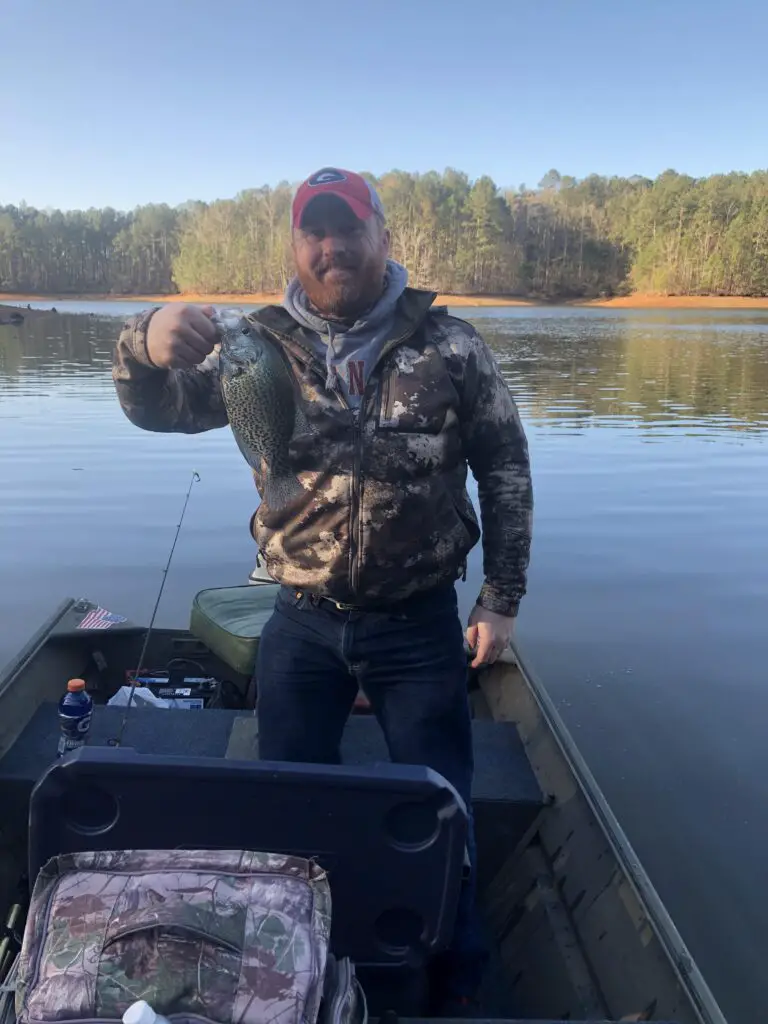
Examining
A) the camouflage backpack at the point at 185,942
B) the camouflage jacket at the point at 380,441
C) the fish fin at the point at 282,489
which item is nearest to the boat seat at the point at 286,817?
the camouflage backpack at the point at 185,942

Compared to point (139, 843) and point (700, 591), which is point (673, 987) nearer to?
point (139, 843)

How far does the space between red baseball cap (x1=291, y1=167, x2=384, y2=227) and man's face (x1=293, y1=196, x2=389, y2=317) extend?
16 millimetres

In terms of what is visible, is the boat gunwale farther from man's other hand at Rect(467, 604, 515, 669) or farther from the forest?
the forest

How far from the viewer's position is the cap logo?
233cm

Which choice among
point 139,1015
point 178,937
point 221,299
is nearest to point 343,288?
point 178,937

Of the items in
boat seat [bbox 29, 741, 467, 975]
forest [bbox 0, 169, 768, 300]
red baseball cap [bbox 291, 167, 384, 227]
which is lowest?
boat seat [bbox 29, 741, 467, 975]

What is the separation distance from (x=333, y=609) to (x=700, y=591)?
21.2 feet

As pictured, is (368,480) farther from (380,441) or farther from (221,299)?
(221,299)

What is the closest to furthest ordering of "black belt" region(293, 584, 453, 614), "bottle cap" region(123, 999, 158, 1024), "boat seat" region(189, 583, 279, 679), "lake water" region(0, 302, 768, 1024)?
"bottle cap" region(123, 999, 158, 1024), "black belt" region(293, 584, 453, 614), "boat seat" region(189, 583, 279, 679), "lake water" region(0, 302, 768, 1024)

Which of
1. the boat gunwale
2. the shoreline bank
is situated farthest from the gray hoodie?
the shoreline bank

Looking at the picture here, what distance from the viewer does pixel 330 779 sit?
5.75 ft

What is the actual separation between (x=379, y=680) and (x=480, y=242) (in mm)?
103230

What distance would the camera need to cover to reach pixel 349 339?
95.6 inches

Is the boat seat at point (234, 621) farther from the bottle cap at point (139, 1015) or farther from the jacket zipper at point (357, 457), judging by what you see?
the bottle cap at point (139, 1015)
